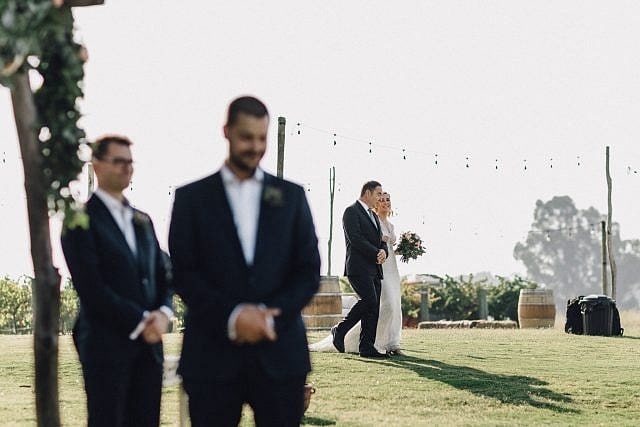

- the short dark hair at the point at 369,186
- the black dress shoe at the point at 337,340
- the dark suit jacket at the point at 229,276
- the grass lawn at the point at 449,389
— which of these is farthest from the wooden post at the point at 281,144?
the dark suit jacket at the point at 229,276

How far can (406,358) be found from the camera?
15.2 meters

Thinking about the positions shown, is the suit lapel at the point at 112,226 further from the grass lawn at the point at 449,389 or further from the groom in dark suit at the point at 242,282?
the grass lawn at the point at 449,389

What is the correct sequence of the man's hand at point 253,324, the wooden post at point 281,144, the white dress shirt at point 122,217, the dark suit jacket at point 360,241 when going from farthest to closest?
the wooden post at point 281,144, the dark suit jacket at point 360,241, the white dress shirt at point 122,217, the man's hand at point 253,324

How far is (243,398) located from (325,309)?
56.9 ft

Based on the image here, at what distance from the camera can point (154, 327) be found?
18.6 ft

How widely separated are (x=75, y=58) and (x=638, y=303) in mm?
133525

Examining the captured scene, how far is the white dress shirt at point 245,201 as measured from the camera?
4855 millimetres

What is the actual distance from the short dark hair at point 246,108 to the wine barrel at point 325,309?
17.3 meters

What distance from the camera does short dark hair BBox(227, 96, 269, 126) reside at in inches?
185

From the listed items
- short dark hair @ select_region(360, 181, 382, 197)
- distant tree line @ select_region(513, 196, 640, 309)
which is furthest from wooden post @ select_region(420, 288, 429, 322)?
distant tree line @ select_region(513, 196, 640, 309)

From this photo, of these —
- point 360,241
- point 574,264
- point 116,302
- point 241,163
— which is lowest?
point 116,302

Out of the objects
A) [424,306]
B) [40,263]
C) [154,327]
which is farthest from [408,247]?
[424,306]

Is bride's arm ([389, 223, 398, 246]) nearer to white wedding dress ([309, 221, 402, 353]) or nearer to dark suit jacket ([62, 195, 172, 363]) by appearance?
white wedding dress ([309, 221, 402, 353])

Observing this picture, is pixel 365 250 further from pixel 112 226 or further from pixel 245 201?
pixel 245 201
